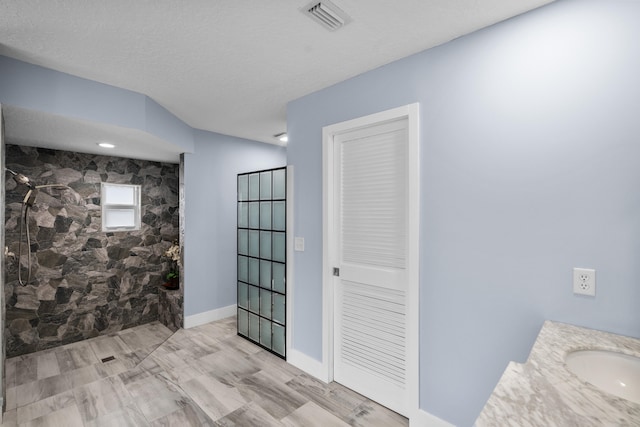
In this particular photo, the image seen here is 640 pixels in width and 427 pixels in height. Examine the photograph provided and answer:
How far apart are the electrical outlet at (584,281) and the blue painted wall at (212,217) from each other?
3.77 meters

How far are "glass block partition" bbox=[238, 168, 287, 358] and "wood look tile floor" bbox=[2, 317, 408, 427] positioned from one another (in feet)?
0.72

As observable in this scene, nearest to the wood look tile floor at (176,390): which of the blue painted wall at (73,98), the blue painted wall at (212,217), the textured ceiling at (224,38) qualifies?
the blue painted wall at (212,217)

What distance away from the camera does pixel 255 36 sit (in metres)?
1.89

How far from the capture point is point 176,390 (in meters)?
2.52

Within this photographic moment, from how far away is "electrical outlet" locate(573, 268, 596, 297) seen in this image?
1.45 meters

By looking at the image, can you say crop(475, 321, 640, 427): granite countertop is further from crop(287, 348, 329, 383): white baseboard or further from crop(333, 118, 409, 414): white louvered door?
crop(287, 348, 329, 383): white baseboard

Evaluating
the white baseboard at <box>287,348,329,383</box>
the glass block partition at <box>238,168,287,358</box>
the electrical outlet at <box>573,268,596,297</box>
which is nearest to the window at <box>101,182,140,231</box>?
the glass block partition at <box>238,168,287,358</box>

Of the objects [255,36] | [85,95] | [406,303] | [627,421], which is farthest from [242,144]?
[627,421]

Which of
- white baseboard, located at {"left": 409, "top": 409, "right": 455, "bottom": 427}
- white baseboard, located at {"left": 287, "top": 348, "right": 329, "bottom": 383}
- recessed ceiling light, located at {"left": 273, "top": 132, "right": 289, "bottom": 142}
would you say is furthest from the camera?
recessed ceiling light, located at {"left": 273, "top": 132, "right": 289, "bottom": 142}

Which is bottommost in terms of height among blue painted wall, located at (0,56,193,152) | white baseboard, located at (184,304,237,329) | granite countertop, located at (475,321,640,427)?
white baseboard, located at (184,304,237,329)

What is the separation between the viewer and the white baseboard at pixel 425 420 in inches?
76.2

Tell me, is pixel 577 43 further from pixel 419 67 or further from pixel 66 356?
pixel 66 356

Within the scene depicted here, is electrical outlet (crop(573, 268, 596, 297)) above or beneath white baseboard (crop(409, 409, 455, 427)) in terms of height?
above

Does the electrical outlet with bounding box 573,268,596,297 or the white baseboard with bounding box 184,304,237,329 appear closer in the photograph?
the electrical outlet with bounding box 573,268,596,297
